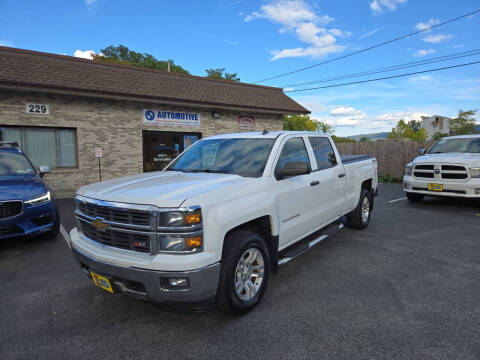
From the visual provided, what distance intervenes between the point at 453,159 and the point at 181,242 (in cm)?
834

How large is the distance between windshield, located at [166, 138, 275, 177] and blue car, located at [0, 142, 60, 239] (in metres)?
2.76

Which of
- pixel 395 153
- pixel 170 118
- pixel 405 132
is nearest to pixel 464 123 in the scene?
pixel 405 132

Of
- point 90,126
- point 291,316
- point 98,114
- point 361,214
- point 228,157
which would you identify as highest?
point 98,114

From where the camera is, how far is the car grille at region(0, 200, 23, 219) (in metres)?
4.96

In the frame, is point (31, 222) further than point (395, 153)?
No

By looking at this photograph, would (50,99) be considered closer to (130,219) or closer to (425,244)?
(130,219)

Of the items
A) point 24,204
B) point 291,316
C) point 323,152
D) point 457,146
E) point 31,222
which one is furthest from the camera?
point 457,146

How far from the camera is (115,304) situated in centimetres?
336

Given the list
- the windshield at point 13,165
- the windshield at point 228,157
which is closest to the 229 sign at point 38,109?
the windshield at point 13,165

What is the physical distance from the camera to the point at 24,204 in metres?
5.14

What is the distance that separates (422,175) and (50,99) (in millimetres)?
12106

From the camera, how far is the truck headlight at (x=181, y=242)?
2531 mm

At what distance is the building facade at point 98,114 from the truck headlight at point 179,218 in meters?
9.33

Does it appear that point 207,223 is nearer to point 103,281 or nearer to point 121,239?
point 121,239
